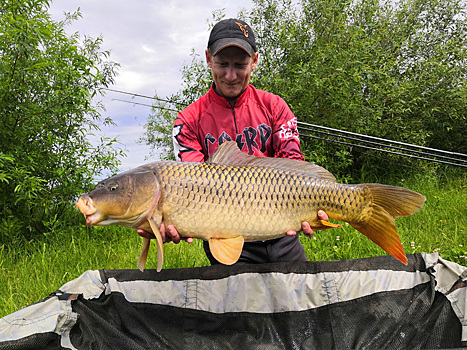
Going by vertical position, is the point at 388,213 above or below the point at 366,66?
below

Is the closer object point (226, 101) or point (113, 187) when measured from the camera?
point (113, 187)

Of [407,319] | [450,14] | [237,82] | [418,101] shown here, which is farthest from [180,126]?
[450,14]

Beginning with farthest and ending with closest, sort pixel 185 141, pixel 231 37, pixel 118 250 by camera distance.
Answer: pixel 118 250
pixel 185 141
pixel 231 37

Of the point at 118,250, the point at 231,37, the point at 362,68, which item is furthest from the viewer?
the point at 362,68

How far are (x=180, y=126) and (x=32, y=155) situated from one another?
1.33 meters

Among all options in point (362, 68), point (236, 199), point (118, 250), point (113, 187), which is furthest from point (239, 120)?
point (362, 68)

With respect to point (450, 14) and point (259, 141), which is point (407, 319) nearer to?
point (259, 141)

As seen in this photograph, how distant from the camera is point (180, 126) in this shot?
1.60 m

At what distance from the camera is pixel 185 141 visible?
5.21 ft

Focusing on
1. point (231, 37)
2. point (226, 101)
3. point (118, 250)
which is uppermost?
point (231, 37)

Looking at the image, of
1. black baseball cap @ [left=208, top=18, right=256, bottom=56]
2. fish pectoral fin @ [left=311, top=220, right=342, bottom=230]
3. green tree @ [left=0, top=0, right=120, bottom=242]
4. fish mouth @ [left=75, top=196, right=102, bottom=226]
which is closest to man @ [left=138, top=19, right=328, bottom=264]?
black baseball cap @ [left=208, top=18, right=256, bottom=56]

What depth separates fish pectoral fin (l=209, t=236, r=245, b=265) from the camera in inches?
44.4

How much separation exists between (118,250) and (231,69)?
138 centimetres

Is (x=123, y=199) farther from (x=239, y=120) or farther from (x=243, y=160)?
(x=239, y=120)
